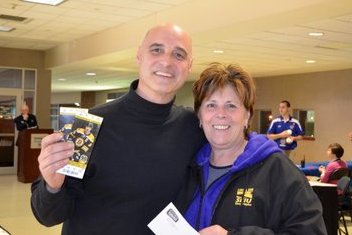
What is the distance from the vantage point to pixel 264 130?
1775cm

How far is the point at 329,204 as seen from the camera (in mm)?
5629

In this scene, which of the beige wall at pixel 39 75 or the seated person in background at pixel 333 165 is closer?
the seated person in background at pixel 333 165

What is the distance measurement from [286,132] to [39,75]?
7546 mm

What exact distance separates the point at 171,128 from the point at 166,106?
104 mm

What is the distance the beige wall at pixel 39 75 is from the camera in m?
13.9

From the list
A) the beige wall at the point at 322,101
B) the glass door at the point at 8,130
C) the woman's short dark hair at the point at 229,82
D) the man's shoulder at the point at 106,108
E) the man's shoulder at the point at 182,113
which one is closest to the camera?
the woman's short dark hair at the point at 229,82

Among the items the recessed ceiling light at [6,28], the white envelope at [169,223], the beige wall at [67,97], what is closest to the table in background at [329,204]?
the white envelope at [169,223]

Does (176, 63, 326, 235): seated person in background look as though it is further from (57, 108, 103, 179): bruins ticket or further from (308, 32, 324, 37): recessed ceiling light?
(308, 32, 324, 37): recessed ceiling light

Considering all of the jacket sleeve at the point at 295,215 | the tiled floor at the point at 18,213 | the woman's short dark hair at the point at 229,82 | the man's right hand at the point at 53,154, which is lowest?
the tiled floor at the point at 18,213

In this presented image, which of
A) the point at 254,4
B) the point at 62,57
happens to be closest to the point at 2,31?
the point at 62,57

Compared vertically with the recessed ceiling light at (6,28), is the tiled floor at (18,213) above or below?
below

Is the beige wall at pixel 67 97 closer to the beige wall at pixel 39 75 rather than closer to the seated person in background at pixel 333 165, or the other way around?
the beige wall at pixel 39 75

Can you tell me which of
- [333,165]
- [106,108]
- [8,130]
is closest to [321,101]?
[333,165]

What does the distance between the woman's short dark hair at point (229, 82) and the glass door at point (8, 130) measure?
12.7 meters
